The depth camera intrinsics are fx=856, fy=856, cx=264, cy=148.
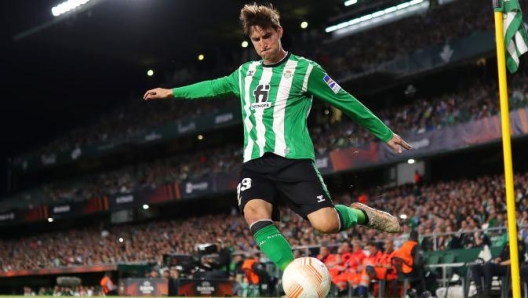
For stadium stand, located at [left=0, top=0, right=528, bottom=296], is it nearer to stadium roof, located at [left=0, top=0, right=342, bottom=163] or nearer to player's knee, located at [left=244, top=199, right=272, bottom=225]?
stadium roof, located at [left=0, top=0, right=342, bottom=163]

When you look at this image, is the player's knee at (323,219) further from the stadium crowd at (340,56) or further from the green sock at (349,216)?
the stadium crowd at (340,56)

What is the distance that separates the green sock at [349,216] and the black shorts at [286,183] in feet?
1.15

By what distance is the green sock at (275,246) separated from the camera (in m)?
7.01

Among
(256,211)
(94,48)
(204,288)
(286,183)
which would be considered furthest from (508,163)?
(94,48)

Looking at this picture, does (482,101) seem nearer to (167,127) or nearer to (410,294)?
(410,294)

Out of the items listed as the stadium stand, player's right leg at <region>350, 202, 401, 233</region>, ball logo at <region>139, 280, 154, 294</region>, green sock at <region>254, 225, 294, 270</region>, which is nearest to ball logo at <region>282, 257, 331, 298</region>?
green sock at <region>254, 225, 294, 270</region>

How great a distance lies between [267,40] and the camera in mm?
7051

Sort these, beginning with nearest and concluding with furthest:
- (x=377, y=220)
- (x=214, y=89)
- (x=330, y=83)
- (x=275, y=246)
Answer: (x=275, y=246) → (x=330, y=83) → (x=214, y=89) → (x=377, y=220)

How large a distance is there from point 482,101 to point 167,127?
21.7m

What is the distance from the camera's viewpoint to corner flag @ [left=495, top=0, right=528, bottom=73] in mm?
6727

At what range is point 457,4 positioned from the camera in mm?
35812

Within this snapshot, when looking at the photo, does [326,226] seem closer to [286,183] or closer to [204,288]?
[286,183]

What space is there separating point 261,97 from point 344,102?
2.38 feet

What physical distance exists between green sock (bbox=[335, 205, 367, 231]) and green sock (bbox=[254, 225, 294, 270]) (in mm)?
587
